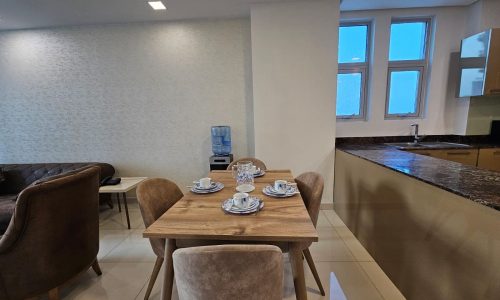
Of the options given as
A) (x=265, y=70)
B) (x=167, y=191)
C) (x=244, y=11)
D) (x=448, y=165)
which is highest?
(x=244, y=11)

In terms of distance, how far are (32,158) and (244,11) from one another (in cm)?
392

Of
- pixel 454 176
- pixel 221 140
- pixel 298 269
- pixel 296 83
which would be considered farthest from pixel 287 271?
pixel 296 83

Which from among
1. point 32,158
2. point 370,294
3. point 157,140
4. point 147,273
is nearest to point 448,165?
point 370,294

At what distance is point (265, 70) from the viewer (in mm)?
2812

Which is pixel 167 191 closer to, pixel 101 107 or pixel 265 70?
pixel 265 70

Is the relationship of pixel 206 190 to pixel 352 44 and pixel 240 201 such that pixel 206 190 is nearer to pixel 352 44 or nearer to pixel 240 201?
pixel 240 201

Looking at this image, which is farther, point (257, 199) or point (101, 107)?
point (101, 107)

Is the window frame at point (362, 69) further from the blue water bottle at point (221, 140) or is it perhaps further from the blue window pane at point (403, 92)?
the blue water bottle at point (221, 140)

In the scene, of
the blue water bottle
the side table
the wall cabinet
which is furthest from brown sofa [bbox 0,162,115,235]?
the wall cabinet

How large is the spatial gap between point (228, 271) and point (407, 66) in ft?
12.1

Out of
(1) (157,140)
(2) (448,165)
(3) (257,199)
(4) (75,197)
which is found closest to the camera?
(3) (257,199)

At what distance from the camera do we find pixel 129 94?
10.8 ft

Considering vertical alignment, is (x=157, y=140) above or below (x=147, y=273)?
above

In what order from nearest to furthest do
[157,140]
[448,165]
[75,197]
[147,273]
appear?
[75,197] < [448,165] < [147,273] < [157,140]
